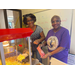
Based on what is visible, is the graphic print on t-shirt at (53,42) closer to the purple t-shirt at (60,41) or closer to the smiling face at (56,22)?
the purple t-shirt at (60,41)

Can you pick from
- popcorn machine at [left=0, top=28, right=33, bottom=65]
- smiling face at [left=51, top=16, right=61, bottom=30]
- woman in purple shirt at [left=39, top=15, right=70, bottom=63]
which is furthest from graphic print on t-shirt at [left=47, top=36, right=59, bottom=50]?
popcorn machine at [left=0, top=28, right=33, bottom=65]

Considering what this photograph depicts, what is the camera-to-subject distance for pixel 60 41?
3.18 feet

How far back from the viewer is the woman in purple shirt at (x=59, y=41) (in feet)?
3.03

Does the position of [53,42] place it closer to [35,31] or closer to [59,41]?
[59,41]

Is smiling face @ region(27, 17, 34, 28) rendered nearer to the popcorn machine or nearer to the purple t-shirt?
the purple t-shirt

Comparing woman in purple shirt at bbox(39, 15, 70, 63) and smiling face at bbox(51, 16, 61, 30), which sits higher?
smiling face at bbox(51, 16, 61, 30)

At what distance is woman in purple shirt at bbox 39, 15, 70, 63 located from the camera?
0.92 meters

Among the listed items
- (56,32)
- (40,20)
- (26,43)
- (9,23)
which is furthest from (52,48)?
(9,23)

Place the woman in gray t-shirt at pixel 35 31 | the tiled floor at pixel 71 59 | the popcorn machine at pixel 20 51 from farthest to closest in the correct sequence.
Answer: the woman in gray t-shirt at pixel 35 31
the tiled floor at pixel 71 59
the popcorn machine at pixel 20 51

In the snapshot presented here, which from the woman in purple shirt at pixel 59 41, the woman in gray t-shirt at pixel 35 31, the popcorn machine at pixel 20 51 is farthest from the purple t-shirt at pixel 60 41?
the popcorn machine at pixel 20 51

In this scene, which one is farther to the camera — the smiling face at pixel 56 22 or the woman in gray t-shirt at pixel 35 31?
the woman in gray t-shirt at pixel 35 31

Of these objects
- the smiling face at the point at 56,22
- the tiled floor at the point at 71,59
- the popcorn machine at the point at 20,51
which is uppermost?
the smiling face at the point at 56,22

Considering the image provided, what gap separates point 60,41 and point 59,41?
2cm

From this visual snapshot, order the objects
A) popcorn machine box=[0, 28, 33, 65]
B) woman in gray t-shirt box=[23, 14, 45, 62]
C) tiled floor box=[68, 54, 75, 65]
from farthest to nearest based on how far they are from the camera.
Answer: woman in gray t-shirt box=[23, 14, 45, 62] → tiled floor box=[68, 54, 75, 65] → popcorn machine box=[0, 28, 33, 65]
